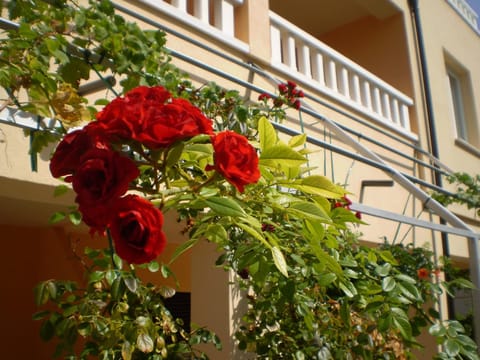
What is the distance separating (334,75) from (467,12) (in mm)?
5226

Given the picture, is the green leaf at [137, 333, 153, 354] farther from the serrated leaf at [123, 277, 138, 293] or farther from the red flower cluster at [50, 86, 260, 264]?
the red flower cluster at [50, 86, 260, 264]

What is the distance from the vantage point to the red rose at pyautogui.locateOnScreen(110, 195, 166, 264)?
72cm

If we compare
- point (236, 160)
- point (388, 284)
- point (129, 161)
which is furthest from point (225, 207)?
point (388, 284)

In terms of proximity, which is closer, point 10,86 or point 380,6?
point 10,86

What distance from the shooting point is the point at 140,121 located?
2.54 ft

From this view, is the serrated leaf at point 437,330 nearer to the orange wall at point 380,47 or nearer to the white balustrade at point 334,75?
the white balustrade at point 334,75

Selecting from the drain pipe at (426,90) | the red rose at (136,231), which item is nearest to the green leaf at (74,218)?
the red rose at (136,231)

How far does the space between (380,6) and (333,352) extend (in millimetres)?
5087

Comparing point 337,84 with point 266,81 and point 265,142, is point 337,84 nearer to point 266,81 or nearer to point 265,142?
point 266,81

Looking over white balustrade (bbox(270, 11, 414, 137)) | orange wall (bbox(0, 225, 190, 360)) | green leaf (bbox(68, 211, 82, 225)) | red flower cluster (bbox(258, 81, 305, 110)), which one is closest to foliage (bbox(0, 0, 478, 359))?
green leaf (bbox(68, 211, 82, 225))

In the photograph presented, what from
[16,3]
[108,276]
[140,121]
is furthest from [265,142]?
[16,3]

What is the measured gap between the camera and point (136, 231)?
0.72m

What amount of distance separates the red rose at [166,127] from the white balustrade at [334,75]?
3.24 meters

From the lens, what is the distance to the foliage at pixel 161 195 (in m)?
0.80
